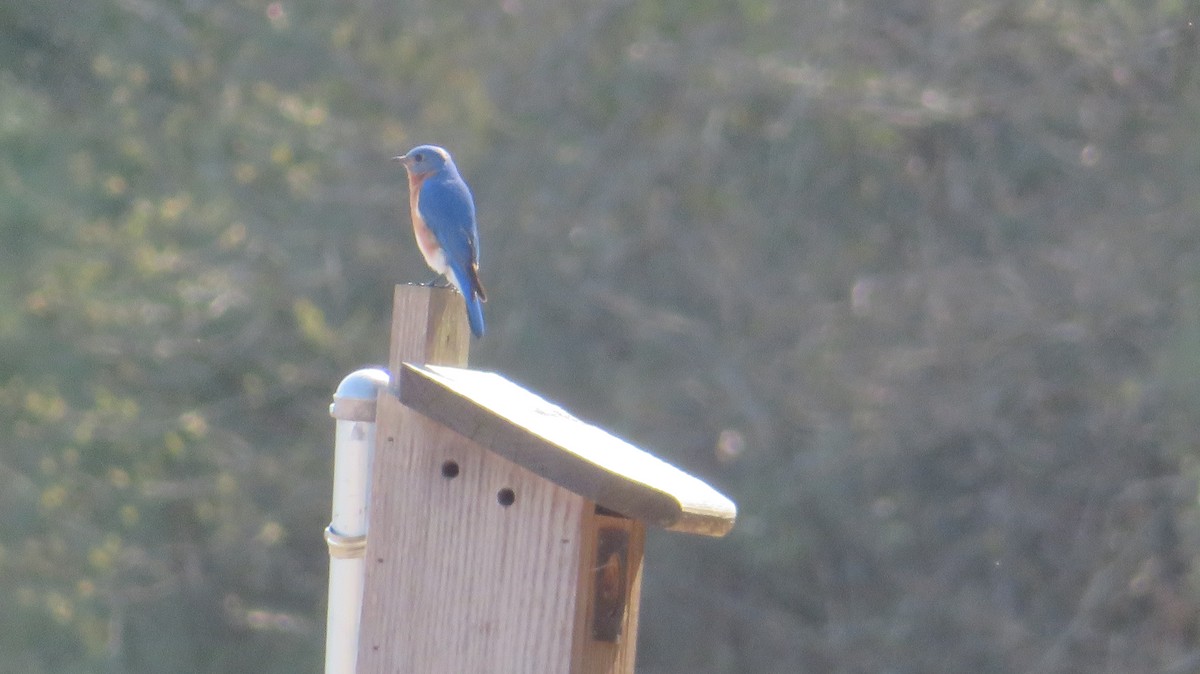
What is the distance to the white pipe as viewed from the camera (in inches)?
97.9

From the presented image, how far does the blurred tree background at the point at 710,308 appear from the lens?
7.10m

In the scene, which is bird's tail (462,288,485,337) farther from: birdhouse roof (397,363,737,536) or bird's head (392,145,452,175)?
birdhouse roof (397,363,737,536)

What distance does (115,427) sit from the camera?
327 inches

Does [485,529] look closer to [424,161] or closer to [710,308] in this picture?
[424,161]

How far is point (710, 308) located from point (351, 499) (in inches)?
206

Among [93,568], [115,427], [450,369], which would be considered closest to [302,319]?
[115,427]

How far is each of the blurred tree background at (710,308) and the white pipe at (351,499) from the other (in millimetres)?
4719

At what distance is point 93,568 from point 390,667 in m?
6.66

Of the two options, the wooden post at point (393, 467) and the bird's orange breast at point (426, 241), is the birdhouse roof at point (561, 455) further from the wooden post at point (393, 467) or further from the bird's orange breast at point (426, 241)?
the bird's orange breast at point (426, 241)

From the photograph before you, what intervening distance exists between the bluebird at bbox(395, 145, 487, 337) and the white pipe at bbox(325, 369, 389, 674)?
1.37 metres

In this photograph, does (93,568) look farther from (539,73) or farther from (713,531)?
(713,531)

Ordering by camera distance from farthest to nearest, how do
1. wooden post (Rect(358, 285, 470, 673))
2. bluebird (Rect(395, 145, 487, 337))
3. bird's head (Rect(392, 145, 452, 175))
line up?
bird's head (Rect(392, 145, 452, 175)) → bluebird (Rect(395, 145, 487, 337)) → wooden post (Rect(358, 285, 470, 673))

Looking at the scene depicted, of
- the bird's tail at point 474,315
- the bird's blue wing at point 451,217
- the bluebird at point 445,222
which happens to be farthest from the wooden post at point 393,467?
the bird's blue wing at point 451,217

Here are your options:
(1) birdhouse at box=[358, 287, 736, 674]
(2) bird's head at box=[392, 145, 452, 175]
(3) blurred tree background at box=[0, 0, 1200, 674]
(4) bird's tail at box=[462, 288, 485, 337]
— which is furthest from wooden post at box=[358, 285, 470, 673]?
(3) blurred tree background at box=[0, 0, 1200, 674]
